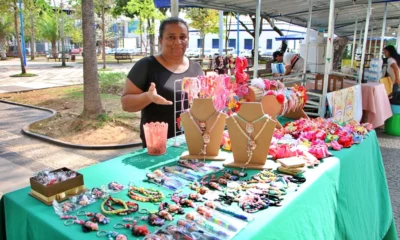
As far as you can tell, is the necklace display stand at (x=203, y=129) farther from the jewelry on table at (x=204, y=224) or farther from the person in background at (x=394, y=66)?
the person in background at (x=394, y=66)

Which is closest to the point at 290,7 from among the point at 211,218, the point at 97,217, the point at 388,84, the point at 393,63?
the point at 393,63

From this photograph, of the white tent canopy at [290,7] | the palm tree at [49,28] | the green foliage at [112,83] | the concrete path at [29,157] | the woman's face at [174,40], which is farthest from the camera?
the palm tree at [49,28]

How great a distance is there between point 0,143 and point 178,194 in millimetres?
Answer: 5243

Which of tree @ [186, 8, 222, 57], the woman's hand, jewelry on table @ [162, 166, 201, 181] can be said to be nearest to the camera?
jewelry on table @ [162, 166, 201, 181]

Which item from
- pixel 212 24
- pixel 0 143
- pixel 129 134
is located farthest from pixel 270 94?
pixel 212 24

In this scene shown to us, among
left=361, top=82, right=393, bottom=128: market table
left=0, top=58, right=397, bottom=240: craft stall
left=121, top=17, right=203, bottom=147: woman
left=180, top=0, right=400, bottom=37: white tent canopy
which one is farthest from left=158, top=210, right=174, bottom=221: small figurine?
left=361, top=82, right=393, bottom=128: market table

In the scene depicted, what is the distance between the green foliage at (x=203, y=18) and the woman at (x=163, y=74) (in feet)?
66.3

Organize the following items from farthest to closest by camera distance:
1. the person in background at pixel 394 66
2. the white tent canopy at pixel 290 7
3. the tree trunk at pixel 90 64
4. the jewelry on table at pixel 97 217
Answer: the person in background at pixel 394 66
the tree trunk at pixel 90 64
the white tent canopy at pixel 290 7
the jewelry on table at pixel 97 217

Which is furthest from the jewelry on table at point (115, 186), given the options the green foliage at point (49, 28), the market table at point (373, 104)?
the green foliage at point (49, 28)

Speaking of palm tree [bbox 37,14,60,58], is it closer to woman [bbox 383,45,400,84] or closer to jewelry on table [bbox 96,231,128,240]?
woman [bbox 383,45,400,84]

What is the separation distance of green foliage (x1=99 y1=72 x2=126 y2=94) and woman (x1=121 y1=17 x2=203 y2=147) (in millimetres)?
8537

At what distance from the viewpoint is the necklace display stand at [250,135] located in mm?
1647

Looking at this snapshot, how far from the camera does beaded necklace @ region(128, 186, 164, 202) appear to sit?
1346mm

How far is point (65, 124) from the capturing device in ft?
21.1
